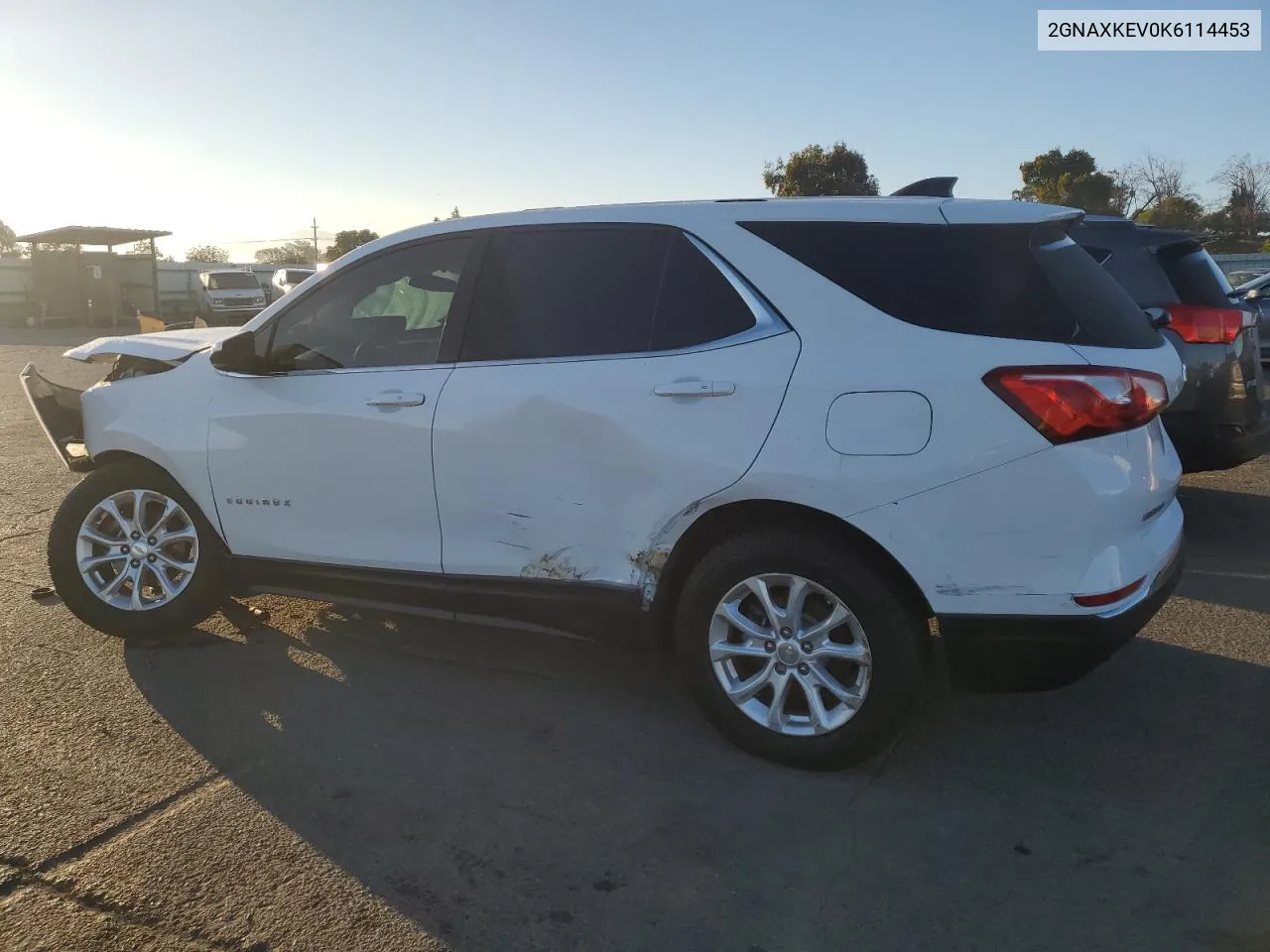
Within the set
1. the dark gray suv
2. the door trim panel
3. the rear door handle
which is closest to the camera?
the rear door handle

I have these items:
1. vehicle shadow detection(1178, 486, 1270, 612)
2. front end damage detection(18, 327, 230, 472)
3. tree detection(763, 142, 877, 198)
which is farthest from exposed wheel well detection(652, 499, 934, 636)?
tree detection(763, 142, 877, 198)

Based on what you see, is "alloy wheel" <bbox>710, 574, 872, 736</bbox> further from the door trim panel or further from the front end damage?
the front end damage

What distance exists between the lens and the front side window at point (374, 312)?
13.4 ft

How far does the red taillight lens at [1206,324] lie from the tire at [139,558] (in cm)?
514

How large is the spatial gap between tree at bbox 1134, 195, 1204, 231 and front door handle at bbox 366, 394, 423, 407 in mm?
37220

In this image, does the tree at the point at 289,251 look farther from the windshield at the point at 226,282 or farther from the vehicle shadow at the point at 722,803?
the vehicle shadow at the point at 722,803

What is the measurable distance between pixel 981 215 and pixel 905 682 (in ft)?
4.94

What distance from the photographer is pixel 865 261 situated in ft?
10.9

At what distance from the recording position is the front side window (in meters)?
4.08

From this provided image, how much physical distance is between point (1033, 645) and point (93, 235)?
127ft

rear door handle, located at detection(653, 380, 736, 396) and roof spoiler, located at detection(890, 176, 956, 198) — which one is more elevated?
roof spoiler, located at detection(890, 176, 956, 198)

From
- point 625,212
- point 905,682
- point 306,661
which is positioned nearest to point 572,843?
point 905,682

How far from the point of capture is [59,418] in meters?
5.03

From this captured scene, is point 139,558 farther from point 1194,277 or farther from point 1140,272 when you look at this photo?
point 1194,277
